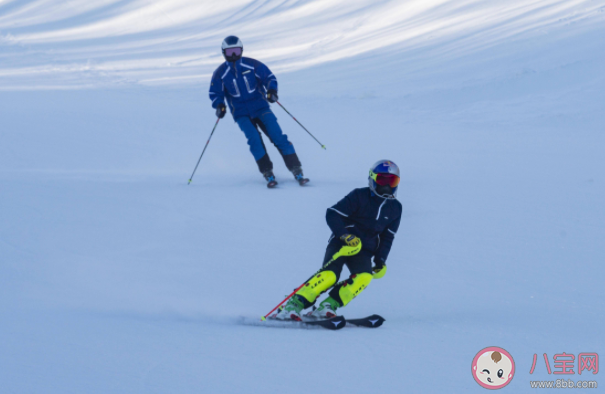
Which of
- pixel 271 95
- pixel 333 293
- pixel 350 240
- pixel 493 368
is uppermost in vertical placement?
pixel 271 95

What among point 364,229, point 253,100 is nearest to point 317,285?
point 364,229

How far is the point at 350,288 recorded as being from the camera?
3.43 metres

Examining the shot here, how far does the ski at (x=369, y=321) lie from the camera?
3262 millimetres

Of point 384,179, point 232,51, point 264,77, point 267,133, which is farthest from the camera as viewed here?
point 267,133

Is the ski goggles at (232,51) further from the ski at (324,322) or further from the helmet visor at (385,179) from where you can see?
the ski at (324,322)

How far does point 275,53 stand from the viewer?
20484 mm

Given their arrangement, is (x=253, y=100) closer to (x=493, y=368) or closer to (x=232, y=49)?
(x=232, y=49)

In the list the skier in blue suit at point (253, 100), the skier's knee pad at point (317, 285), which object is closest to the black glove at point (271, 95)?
the skier in blue suit at point (253, 100)

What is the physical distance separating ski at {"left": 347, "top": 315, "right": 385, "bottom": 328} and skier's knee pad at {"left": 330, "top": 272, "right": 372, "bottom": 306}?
141mm

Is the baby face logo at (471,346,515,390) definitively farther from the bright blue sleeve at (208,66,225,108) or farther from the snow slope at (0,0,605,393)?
the bright blue sleeve at (208,66,225,108)

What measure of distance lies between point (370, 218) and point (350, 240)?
12.1 inches

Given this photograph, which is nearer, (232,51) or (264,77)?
(232,51)

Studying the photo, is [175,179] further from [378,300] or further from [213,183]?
[378,300]

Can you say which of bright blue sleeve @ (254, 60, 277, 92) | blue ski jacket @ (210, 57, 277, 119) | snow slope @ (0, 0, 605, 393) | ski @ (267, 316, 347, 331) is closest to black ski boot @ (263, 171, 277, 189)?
snow slope @ (0, 0, 605, 393)
